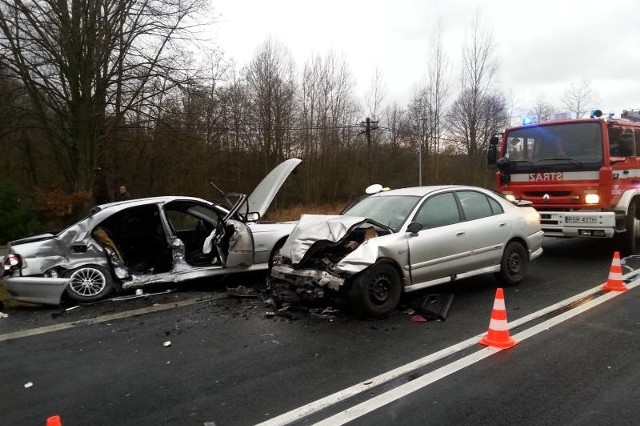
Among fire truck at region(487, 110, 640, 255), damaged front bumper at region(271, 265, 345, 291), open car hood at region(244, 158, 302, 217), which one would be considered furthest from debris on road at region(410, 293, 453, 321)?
fire truck at region(487, 110, 640, 255)

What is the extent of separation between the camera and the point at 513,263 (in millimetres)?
6906

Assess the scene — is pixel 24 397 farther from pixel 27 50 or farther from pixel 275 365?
pixel 27 50

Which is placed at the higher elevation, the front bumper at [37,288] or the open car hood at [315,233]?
the open car hood at [315,233]

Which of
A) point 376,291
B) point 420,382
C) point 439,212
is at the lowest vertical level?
point 420,382

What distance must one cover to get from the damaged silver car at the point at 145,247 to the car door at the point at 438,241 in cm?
232

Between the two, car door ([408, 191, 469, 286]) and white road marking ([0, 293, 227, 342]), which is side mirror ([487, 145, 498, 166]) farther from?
white road marking ([0, 293, 227, 342])

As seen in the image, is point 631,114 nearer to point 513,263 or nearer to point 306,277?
point 513,263

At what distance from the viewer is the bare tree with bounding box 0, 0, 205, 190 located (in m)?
18.3

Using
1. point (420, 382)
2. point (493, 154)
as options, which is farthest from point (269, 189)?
point (493, 154)

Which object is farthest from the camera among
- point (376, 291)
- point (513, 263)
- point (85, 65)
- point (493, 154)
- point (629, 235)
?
point (85, 65)

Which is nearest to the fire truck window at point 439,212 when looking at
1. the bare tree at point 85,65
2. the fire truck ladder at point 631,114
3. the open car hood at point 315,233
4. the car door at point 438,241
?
the car door at point 438,241

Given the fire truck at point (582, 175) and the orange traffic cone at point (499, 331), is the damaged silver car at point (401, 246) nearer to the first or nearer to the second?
the orange traffic cone at point (499, 331)

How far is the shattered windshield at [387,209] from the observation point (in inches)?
237

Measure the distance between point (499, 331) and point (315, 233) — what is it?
2.32 metres
